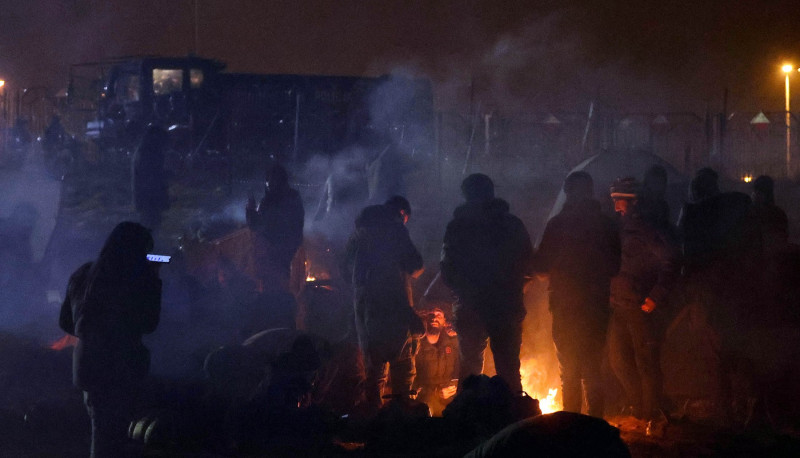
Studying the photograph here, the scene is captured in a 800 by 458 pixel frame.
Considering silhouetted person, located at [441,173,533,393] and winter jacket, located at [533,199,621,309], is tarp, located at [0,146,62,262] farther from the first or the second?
winter jacket, located at [533,199,621,309]

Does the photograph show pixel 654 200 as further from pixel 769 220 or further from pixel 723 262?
pixel 769 220

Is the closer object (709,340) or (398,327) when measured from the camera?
(398,327)

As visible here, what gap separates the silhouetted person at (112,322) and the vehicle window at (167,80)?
38.7 feet

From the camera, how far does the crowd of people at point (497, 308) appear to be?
575 centimetres

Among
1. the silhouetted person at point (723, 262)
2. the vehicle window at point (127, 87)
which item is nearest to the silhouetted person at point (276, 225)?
the silhouetted person at point (723, 262)

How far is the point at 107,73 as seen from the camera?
58.0 feet

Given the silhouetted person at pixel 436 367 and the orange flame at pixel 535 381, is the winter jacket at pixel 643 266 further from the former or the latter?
the silhouetted person at pixel 436 367

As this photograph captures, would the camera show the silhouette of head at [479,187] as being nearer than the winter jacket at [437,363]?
Yes

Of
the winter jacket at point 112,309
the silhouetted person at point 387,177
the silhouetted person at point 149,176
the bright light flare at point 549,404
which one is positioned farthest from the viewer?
the silhouetted person at point 387,177

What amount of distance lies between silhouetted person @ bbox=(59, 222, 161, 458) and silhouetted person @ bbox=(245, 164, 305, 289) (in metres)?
2.91

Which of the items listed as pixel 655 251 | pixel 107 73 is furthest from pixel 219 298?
pixel 107 73

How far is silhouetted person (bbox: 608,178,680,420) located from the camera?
23.1 ft

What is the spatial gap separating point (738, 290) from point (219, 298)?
236 inches

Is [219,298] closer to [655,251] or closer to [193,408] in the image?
[193,408]
